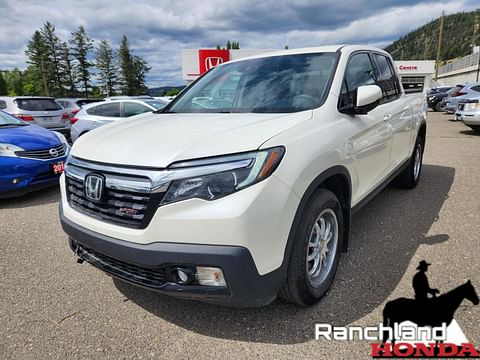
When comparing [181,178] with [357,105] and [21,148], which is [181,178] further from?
[21,148]

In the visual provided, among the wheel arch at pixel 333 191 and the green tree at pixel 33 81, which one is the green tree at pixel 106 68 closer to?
the green tree at pixel 33 81

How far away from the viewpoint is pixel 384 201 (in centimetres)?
451

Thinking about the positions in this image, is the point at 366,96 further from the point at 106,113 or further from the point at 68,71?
the point at 68,71

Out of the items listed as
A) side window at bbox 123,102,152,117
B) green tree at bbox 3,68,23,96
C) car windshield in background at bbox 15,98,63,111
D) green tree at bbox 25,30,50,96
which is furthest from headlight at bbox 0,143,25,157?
green tree at bbox 3,68,23,96

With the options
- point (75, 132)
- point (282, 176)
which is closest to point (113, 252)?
point (282, 176)

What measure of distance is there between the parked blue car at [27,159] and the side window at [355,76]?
180 inches

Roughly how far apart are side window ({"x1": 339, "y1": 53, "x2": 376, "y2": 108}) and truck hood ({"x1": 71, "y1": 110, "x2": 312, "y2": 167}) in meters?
0.56

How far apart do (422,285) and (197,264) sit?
1.90 m

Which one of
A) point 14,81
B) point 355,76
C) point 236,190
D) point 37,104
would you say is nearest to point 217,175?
point 236,190

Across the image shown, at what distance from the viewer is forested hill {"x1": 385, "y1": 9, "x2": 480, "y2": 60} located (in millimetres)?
112438

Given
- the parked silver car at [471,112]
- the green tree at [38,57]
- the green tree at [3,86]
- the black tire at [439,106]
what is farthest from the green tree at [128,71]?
the parked silver car at [471,112]

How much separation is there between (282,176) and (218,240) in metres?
0.48

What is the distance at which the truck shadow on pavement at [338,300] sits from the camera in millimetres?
2186

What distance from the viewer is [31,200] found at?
5211 mm
